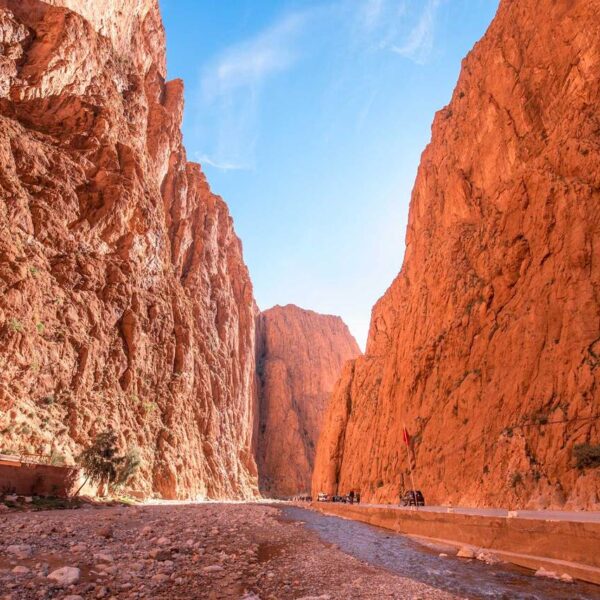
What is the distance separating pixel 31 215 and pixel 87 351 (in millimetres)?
10717

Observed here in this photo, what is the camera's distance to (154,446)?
40.6 metres

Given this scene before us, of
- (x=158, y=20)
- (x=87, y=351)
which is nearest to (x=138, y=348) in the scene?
(x=87, y=351)

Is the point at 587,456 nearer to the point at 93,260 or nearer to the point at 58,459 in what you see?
the point at 58,459

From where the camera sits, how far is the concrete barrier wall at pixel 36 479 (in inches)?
689

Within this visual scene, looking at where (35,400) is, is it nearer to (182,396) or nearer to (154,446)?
(154,446)

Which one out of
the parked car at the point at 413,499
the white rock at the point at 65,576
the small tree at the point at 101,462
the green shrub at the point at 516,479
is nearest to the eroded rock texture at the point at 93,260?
the small tree at the point at 101,462

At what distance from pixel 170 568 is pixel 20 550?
257 cm

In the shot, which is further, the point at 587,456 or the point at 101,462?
the point at 101,462

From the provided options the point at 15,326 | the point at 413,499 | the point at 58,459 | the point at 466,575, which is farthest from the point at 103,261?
the point at 466,575

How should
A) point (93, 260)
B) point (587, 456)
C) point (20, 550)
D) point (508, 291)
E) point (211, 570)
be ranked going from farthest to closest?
point (93, 260), point (508, 291), point (587, 456), point (211, 570), point (20, 550)

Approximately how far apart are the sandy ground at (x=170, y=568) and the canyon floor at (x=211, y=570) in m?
0.02

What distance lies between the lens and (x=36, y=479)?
19.0 metres

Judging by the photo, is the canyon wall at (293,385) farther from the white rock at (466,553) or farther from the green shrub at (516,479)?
the white rock at (466,553)

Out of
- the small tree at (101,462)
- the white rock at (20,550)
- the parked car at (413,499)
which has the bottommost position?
the white rock at (20,550)
